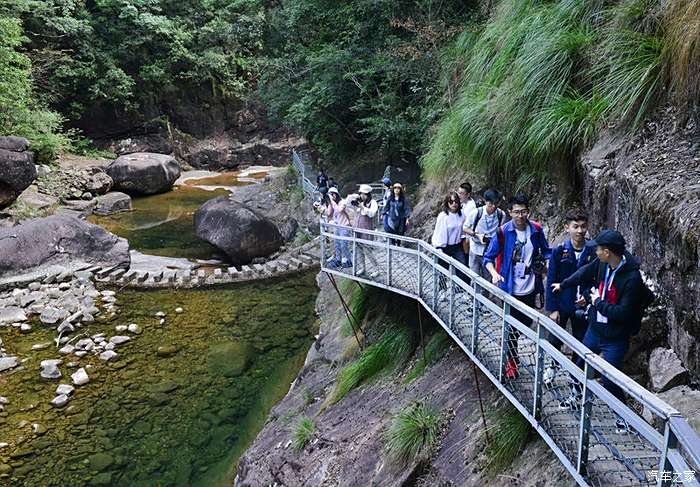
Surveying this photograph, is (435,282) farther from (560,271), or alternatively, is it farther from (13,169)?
(13,169)

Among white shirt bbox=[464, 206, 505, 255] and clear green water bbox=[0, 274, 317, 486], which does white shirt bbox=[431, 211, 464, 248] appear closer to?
white shirt bbox=[464, 206, 505, 255]

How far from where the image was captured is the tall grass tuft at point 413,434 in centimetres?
573

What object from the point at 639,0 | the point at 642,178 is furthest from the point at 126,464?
the point at 639,0

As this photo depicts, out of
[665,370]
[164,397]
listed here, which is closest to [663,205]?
[665,370]

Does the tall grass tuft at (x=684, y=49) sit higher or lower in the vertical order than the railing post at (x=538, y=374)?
higher

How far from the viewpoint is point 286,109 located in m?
21.9

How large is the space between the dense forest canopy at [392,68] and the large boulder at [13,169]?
3483 millimetres

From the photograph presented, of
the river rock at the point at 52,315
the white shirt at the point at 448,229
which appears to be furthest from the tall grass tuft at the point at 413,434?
the river rock at the point at 52,315

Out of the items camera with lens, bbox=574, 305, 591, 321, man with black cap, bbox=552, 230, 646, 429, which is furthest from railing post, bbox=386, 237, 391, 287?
man with black cap, bbox=552, 230, 646, 429

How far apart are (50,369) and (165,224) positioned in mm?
12770

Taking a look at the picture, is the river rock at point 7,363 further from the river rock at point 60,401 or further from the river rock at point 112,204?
the river rock at point 112,204

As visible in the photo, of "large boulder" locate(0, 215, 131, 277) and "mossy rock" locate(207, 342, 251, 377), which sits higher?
"large boulder" locate(0, 215, 131, 277)

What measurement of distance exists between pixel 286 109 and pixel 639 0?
16.4m

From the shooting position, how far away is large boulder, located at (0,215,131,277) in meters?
16.6
